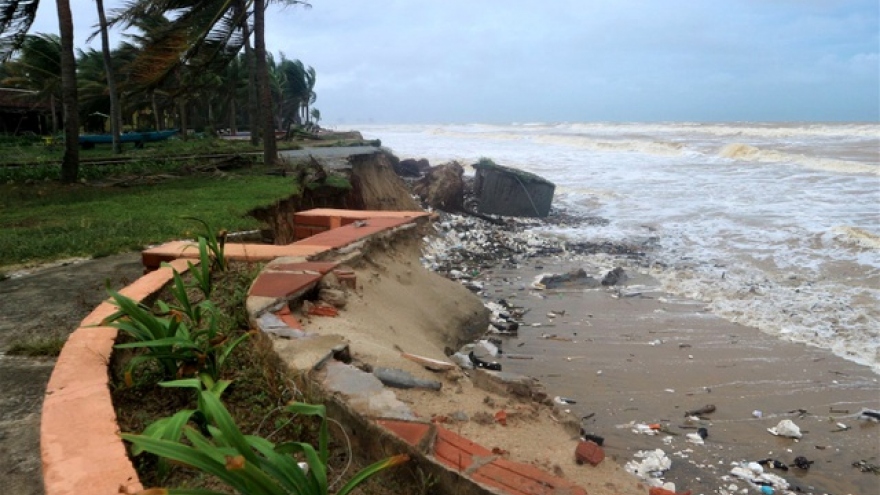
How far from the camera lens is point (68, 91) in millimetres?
10461

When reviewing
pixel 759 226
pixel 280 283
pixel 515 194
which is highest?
pixel 280 283

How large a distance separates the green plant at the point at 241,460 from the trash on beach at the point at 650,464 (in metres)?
2.50

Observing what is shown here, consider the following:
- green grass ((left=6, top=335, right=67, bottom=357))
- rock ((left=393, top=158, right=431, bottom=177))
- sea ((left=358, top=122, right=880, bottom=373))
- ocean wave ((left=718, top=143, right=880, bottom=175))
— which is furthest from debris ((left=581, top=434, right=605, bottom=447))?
ocean wave ((left=718, top=143, right=880, bottom=175))

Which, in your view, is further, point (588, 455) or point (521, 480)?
point (588, 455)

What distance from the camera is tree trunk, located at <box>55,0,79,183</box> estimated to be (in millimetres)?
10164

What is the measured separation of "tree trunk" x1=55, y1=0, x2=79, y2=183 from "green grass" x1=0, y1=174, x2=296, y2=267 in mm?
383

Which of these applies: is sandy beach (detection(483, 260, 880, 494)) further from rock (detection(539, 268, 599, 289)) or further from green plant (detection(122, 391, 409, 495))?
green plant (detection(122, 391, 409, 495))

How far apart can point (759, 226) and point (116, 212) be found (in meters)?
10.5

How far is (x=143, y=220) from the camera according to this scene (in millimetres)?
6824

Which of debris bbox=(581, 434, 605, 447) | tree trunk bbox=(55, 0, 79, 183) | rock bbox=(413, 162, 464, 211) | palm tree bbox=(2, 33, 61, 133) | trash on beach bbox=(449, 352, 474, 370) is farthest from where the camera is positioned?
palm tree bbox=(2, 33, 61, 133)

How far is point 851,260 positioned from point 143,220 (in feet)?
29.5

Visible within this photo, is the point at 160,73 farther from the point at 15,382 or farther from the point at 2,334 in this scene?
the point at 15,382

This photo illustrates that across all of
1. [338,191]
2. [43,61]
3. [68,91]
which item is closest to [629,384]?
[338,191]

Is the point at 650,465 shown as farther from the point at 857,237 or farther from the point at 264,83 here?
the point at 264,83
